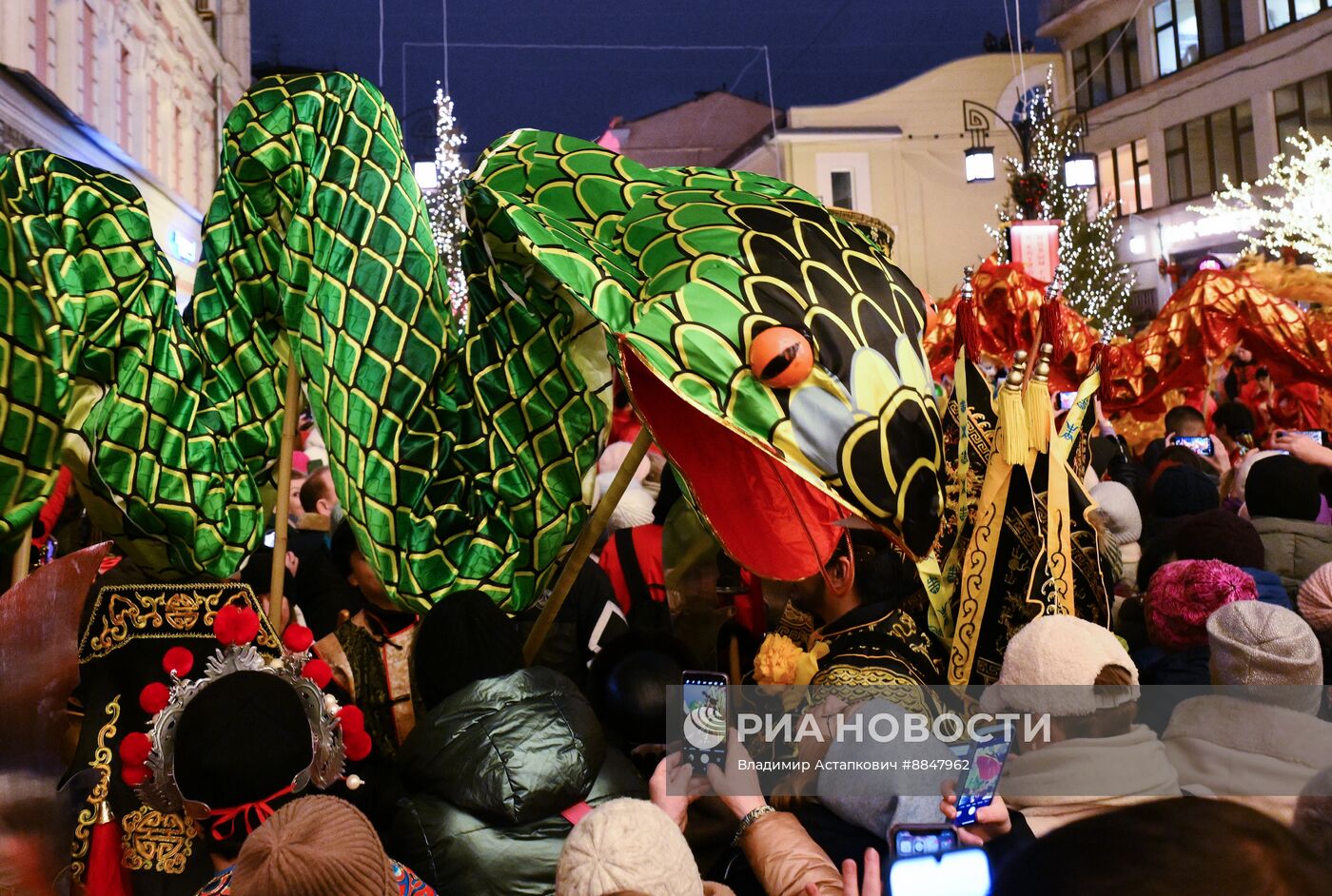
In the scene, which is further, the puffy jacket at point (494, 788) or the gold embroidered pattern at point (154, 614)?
the gold embroidered pattern at point (154, 614)

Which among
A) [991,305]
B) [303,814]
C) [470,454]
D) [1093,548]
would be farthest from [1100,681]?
[991,305]

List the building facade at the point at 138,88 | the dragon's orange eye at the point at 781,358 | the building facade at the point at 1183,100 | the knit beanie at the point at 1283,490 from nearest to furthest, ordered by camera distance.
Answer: the dragon's orange eye at the point at 781,358 < the knit beanie at the point at 1283,490 < the building facade at the point at 138,88 < the building facade at the point at 1183,100

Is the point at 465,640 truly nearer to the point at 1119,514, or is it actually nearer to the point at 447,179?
the point at 1119,514

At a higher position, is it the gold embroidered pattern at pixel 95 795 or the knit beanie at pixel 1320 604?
the knit beanie at pixel 1320 604

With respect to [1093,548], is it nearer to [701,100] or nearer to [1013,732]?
[1013,732]

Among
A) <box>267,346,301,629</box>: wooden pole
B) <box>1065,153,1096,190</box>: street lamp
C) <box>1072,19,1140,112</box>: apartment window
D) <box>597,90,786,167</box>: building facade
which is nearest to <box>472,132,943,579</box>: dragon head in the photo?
<box>267,346,301,629</box>: wooden pole

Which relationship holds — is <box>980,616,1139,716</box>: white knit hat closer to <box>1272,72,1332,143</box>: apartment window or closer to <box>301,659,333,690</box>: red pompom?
<box>301,659,333,690</box>: red pompom

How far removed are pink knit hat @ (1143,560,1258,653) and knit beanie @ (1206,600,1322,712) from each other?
1.46 feet

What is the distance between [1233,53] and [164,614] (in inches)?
886

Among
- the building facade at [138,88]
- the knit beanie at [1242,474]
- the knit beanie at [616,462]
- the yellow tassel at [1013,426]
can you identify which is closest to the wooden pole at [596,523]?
the yellow tassel at [1013,426]

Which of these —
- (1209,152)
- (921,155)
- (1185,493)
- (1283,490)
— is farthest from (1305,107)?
(1283,490)

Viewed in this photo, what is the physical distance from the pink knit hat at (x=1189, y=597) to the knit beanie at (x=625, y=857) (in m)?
1.77

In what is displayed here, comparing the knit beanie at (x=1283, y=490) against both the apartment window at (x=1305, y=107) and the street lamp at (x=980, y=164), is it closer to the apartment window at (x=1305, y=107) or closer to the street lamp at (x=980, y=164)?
the street lamp at (x=980, y=164)

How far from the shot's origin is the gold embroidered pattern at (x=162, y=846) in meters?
2.27
